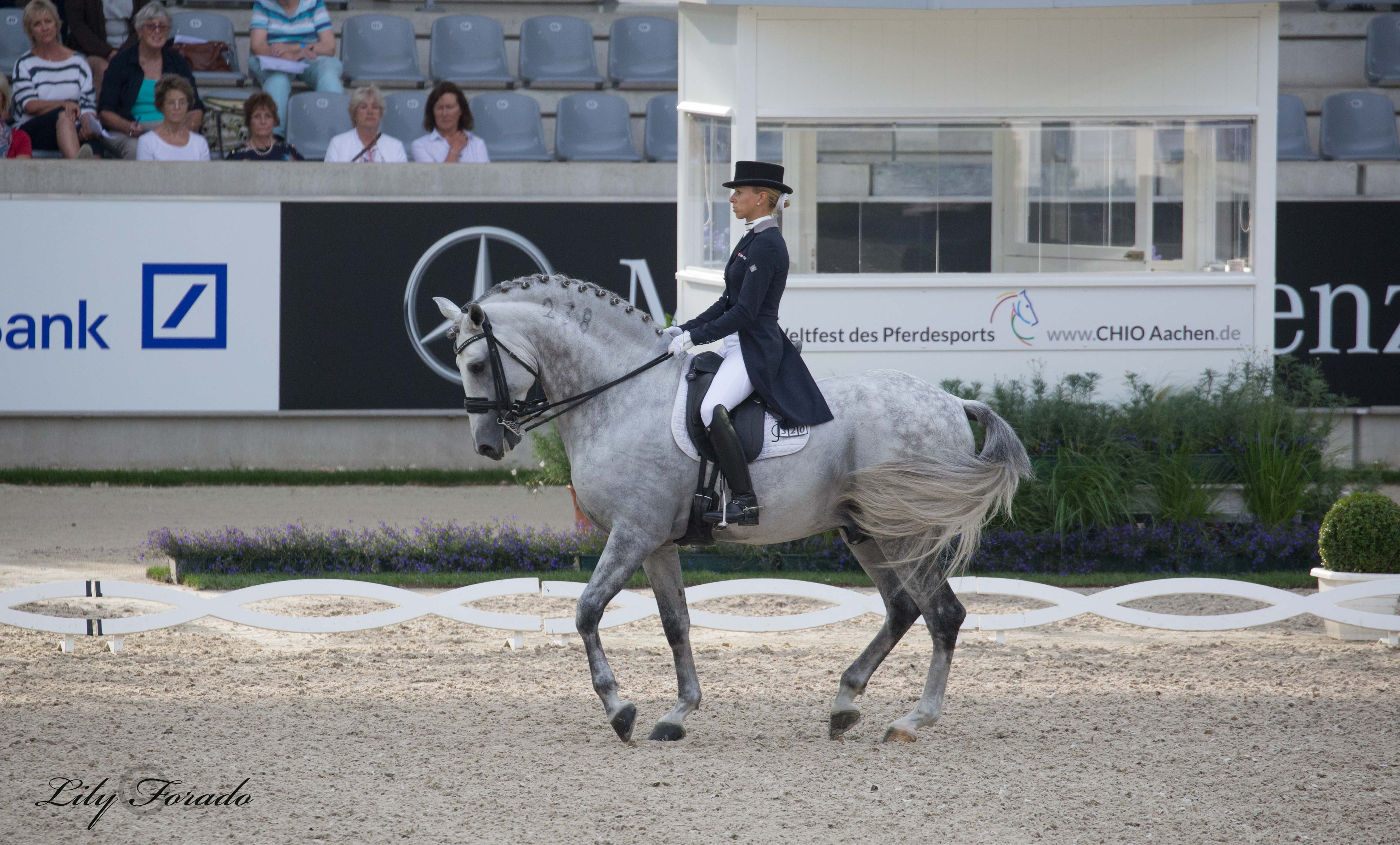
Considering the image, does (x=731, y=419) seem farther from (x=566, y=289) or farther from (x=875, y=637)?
(x=875, y=637)

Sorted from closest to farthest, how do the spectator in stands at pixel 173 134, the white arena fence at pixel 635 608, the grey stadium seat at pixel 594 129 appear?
the white arena fence at pixel 635 608
the spectator in stands at pixel 173 134
the grey stadium seat at pixel 594 129

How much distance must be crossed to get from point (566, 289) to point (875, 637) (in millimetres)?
2031

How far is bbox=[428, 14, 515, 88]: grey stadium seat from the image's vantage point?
16.4 metres

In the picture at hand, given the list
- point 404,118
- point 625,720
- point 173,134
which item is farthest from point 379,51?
point 625,720

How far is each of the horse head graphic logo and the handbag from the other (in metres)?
9.52

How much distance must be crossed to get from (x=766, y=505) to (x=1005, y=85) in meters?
5.55

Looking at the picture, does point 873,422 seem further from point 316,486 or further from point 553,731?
point 316,486

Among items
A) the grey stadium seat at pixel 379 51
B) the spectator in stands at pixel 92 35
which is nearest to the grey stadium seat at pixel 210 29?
the spectator in stands at pixel 92 35

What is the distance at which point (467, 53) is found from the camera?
16422 mm

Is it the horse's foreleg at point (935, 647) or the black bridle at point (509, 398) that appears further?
the horse's foreleg at point (935, 647)

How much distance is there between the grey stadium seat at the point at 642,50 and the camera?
16.8 m

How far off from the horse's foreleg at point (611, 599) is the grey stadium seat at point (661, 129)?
9.96 meters

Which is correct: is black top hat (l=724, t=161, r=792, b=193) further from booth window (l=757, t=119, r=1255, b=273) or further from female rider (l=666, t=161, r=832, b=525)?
booth window (l=757, t=119, r=1255, b=273)

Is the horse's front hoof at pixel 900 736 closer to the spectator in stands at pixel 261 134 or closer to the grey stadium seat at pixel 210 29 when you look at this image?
the spectator in stands at pixel 261 134
